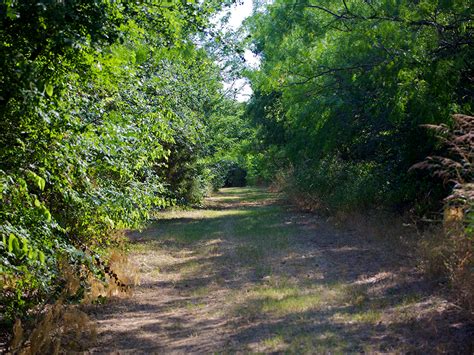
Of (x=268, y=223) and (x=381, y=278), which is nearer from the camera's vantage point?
(x=381, y=278)

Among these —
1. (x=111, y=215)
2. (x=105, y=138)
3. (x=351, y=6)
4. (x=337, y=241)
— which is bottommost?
(x=337, y=241)

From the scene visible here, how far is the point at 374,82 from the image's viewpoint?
1229cm

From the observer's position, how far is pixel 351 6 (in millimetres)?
12406

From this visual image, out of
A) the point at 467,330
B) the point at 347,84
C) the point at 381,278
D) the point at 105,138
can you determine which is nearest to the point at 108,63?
the point at 105,138

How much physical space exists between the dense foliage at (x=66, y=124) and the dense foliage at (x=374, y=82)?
14.1ft

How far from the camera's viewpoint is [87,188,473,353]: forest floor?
6.59 meters

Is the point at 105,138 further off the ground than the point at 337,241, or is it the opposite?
the point at 105,138

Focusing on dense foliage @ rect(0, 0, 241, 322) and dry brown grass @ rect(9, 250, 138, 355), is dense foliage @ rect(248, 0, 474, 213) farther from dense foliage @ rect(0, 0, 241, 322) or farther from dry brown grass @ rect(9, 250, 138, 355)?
dry brown grass @ rect(9, 250, 138, 355)

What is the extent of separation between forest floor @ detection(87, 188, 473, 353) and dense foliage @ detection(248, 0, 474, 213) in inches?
85.5

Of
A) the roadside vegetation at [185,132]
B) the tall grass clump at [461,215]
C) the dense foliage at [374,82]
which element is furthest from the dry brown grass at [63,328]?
the dense foliage at [374,82]

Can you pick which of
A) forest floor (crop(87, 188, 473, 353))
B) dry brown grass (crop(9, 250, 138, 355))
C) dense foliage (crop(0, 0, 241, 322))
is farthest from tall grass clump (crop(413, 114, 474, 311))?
dry brown grass (crop(9, 250, 138, 355))

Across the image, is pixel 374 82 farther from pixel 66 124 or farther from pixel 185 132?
pixel 66 124

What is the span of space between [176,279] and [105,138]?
5953 millimetres

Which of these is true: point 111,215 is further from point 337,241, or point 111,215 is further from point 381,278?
point 337,241
